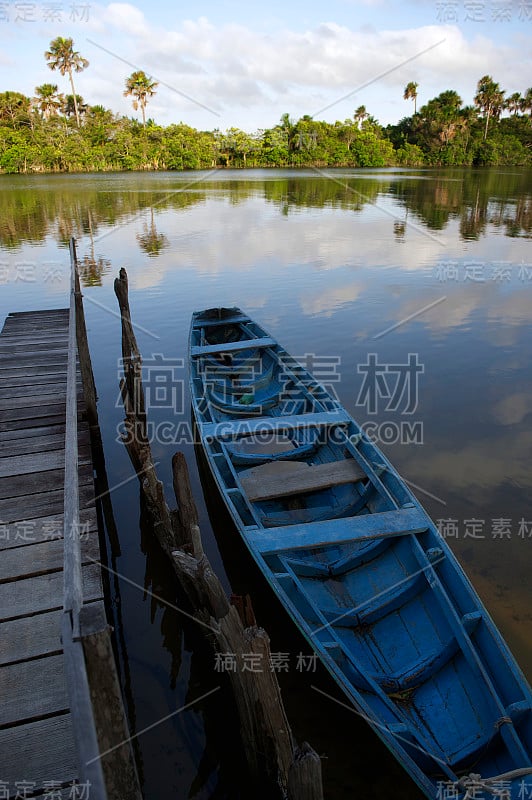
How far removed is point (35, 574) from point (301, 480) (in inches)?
132

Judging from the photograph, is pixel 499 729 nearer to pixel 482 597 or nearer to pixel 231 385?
pixel 482 597

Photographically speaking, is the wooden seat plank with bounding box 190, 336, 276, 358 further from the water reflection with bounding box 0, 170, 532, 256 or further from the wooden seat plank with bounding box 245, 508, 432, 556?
the water reflection with bounding box 0, 170, 532, 256

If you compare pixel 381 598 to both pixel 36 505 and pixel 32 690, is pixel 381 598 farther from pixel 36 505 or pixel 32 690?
pixel 36 505

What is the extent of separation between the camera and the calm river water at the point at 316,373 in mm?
4977

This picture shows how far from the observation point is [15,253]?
22.5 meters

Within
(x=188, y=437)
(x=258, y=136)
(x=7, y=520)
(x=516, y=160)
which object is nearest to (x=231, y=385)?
(x=188, y=437)

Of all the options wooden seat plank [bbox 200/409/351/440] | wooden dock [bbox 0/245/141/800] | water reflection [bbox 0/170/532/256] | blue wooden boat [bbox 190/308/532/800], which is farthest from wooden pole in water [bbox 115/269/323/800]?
water reflection [bbox 0/170/532/256]

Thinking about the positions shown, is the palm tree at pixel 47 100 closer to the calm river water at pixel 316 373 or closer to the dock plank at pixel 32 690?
the calm river water at pixel 316 373

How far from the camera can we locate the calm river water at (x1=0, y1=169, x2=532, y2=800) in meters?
4.98

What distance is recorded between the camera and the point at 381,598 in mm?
5387

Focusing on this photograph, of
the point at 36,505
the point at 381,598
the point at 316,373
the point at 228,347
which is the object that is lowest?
the point at 381,598

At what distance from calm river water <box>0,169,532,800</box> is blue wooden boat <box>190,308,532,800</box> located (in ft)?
1.57

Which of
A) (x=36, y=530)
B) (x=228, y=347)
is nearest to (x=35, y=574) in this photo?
(x=36, y=530)

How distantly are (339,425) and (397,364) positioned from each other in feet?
16.6
